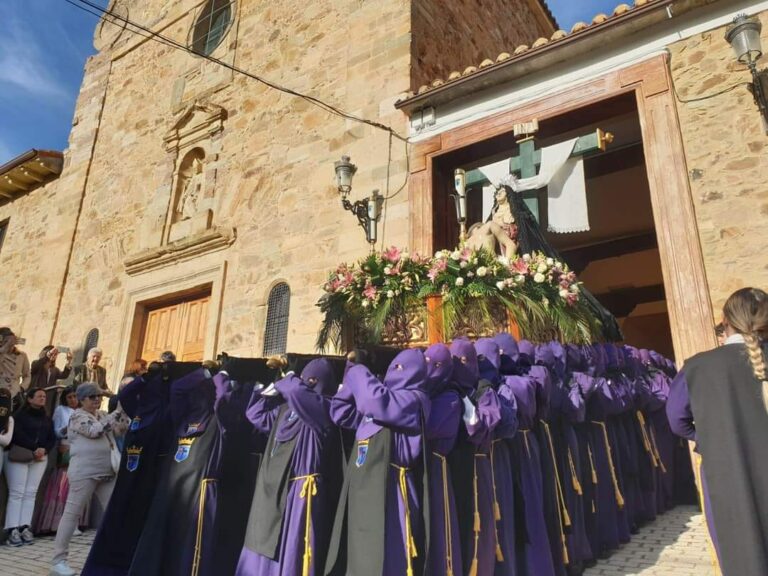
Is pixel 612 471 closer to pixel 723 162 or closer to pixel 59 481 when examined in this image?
pixel 723 162

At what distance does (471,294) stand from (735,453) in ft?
7.30

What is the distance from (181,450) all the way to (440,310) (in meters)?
2.08

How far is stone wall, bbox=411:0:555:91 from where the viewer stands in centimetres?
826

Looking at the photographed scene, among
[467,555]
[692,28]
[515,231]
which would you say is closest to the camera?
[467,555]

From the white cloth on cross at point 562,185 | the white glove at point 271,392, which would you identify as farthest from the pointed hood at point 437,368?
the white cloth on cross at point 562,185

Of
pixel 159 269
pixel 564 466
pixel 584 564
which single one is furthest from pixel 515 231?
pixel 159 269

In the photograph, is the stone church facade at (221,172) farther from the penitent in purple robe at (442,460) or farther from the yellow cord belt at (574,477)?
the penitent in purple robe at (442,460)

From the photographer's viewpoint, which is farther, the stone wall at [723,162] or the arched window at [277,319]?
the arched window at [277,319]

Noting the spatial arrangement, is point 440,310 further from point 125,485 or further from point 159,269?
point 159,269

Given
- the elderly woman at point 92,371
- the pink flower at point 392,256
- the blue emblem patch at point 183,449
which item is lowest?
the blue emblem patch at point 183,449

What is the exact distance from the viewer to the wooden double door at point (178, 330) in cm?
908

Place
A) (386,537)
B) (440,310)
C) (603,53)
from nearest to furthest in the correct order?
1. (386,537)
2. (440,310)
3. (603,53)

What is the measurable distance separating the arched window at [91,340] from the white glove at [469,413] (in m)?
9.40

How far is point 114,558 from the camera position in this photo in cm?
338
